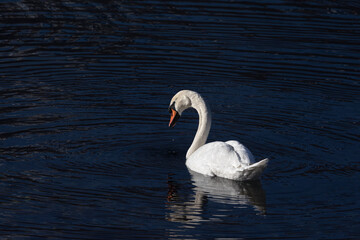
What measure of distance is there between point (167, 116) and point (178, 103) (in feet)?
5.20

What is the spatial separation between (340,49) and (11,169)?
33.6ft

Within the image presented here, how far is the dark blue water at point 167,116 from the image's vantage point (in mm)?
11305

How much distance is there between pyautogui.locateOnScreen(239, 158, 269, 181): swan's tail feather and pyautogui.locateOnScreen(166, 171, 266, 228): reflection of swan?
A: 14 centimetres

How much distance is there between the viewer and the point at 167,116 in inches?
626

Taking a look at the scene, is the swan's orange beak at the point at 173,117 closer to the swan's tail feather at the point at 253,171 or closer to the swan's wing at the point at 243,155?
the swan's wing at the point at 243,155

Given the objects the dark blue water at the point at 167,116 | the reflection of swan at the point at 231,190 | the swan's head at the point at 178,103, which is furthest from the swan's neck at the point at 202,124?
the reflection of swan at the point at 231,190

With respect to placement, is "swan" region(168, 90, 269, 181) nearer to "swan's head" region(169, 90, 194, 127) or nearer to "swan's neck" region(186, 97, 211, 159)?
"swan's neck" region(186, 97, 211, 159)

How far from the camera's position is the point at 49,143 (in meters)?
14.2

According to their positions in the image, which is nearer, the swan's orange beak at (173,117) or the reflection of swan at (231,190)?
the reflection of swan at (231,190)

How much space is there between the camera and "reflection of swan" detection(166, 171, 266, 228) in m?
11.4

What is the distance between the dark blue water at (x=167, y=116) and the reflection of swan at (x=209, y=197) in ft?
0.10

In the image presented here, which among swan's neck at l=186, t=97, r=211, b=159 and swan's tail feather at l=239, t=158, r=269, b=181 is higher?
swan's neck at l=186, t=97, r=211, b=159

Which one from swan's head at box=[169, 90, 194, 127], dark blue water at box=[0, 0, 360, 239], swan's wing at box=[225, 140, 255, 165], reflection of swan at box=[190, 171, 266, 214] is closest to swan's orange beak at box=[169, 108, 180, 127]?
swan's head at box=[169, 90, 194, 127]

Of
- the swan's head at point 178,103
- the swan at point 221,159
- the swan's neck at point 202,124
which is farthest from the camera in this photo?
the swan's head at point 178,103
